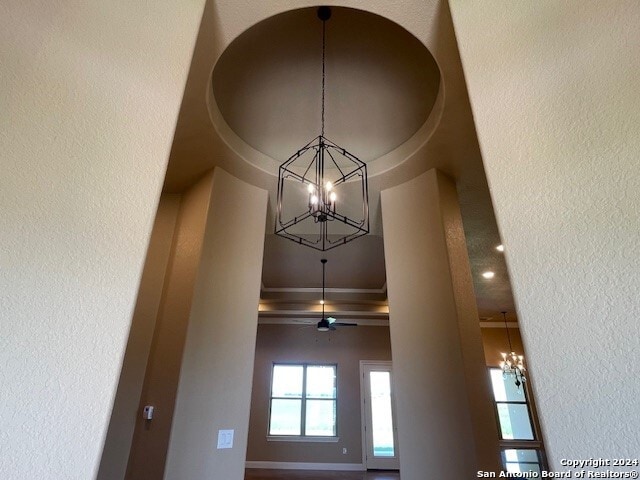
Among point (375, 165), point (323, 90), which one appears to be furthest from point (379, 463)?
point (323, 90)

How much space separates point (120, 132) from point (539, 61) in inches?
56.5

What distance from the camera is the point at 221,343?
272 cm

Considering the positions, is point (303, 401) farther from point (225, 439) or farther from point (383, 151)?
point (383, 151)

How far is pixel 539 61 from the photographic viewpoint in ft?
3.86

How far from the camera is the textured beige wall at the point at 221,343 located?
240 cm

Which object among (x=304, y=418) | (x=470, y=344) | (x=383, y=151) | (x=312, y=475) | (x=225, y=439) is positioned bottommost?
(x=312, y=475)

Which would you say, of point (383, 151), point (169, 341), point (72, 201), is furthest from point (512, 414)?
point (72, 201)

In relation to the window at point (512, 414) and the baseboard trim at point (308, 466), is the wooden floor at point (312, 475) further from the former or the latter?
the window at point (512, 414)

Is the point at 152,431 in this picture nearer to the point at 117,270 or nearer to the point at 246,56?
the point at 117,270

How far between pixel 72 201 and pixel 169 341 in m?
1.93

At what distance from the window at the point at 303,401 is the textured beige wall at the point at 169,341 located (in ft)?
18.9

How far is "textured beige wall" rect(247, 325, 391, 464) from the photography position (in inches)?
294

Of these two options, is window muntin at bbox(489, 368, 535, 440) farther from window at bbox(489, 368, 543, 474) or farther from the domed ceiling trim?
A: the domed ceiling trim

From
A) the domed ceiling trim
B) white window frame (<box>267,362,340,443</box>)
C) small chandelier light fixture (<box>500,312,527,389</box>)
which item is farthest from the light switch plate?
small chandelier light fixture (<box>500,312,527,389</box>)
